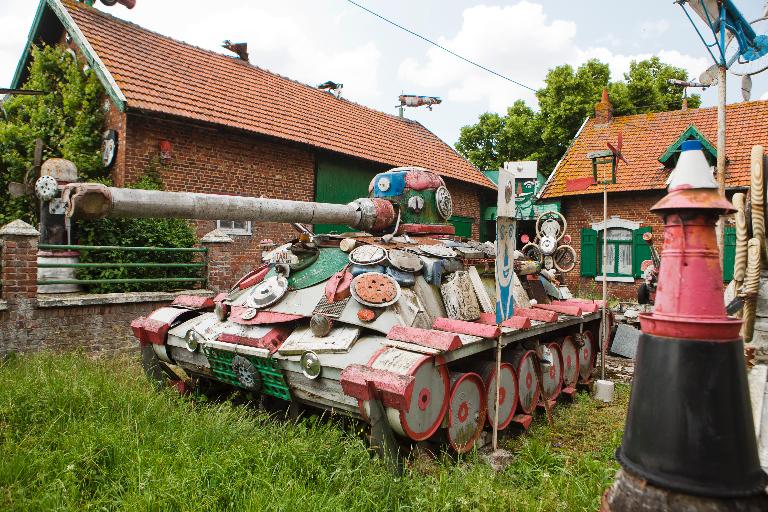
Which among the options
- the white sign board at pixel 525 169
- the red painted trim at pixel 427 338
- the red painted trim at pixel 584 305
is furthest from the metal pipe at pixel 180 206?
the white sign board at pixel 525 169

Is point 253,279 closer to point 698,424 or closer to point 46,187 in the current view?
point 46,187

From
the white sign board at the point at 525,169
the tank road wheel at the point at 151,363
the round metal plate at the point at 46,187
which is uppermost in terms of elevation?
the white sign board at the point at 525,169

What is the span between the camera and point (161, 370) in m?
5.69

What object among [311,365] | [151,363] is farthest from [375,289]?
[151,363]

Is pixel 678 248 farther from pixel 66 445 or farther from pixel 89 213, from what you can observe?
pixel 66 445

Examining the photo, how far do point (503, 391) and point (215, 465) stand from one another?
269 centimetres

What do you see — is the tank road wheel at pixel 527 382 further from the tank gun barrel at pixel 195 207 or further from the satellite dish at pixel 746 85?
the satellite dish at pixel 746 85

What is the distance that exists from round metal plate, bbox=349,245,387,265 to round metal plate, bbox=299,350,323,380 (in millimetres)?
1061

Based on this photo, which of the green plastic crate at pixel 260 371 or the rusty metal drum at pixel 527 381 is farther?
the rusty metal drum at pixel 527 381

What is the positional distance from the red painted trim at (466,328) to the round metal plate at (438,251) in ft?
2.59

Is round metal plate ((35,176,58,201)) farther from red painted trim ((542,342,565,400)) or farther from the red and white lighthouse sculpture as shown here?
the red and white lighthouse sculpture

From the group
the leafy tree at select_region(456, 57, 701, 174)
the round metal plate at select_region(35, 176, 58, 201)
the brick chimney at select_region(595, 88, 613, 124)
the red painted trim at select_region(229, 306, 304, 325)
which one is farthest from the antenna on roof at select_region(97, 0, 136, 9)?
the leafy tree at select_region(456, 57, 701, 174)

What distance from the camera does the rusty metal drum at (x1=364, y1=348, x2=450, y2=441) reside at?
3555 millimetres

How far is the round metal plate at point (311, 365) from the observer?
153 inches
